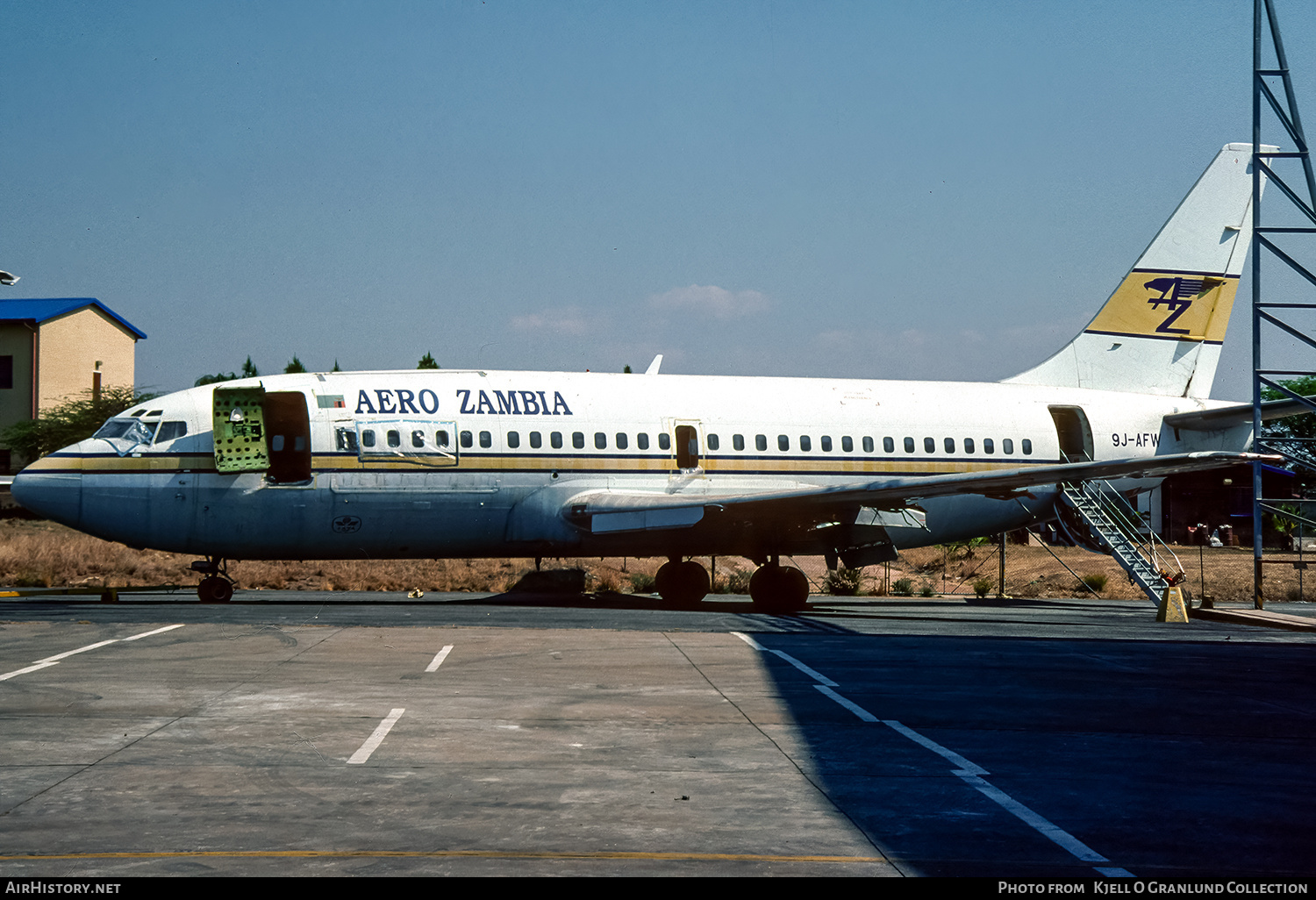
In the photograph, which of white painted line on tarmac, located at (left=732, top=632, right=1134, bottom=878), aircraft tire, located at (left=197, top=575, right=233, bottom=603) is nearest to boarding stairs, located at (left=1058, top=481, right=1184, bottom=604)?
white painted line on tarmac, located at (left=732, top=632, right=1134, bottom=878)

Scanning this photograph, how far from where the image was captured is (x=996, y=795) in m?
7.80

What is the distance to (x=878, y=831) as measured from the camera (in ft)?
22.3

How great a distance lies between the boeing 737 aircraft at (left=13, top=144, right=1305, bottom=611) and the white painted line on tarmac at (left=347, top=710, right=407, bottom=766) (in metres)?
12.1

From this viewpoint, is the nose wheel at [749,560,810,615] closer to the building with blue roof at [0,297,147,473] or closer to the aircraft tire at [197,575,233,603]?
the aircraft tire at [197,575,233,603]

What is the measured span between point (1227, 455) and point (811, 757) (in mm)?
14384

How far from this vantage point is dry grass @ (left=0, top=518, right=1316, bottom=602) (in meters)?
31.5

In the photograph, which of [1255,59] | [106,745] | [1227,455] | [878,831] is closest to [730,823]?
[878,831]

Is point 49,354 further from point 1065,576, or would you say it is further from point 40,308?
point 1065,576

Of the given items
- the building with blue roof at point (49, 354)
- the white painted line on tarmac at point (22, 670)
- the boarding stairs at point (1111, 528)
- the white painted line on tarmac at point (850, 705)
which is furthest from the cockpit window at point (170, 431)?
the building with blue roof at point (49, 354)

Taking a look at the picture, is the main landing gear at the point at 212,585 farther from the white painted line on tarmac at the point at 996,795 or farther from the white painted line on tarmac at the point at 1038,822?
the white painted line on tarmac at the point at 1038,822

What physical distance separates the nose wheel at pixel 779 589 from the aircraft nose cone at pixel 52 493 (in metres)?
12.2

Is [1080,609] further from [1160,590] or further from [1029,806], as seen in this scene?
[1029,806]


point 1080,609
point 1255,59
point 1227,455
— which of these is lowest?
point 1080,609

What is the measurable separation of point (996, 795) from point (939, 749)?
151cm
